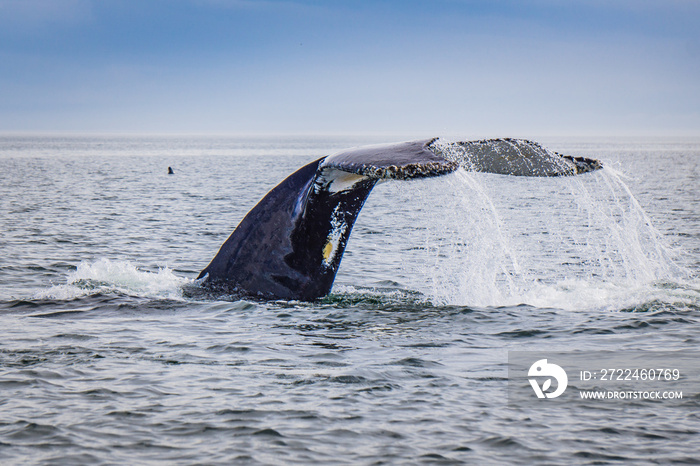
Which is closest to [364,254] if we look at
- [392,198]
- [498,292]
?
[498,292]

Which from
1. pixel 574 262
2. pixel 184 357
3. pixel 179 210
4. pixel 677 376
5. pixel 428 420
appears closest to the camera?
pixel 428 420

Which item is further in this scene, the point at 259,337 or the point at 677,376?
the point at 259,337

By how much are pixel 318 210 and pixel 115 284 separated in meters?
3.94

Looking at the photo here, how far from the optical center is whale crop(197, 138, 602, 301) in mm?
6199

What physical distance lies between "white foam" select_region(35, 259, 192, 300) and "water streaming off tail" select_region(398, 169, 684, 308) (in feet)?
11.3

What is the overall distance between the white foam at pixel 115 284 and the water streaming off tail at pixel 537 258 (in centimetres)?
343

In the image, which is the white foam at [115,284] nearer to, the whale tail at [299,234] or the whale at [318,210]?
the whale at [318,210]

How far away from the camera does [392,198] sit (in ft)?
117

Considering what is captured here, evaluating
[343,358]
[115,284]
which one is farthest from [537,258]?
[343,358]

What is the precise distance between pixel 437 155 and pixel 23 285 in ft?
24.2

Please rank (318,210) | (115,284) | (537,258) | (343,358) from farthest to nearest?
(537,258) → (115,284) → (318,210) → (343,358)

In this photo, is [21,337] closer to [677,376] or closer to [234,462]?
[234,462]

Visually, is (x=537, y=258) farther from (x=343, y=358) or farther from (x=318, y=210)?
(x=343, y=358)

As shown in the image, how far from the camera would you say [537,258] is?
14.4 meters
